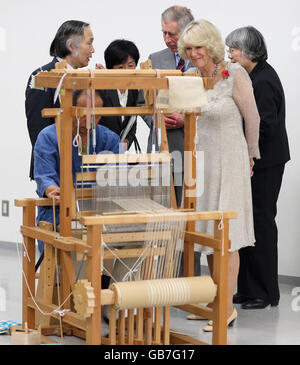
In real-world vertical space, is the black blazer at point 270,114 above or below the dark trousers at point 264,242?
above

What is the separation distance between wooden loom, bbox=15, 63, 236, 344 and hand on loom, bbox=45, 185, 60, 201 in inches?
2.0

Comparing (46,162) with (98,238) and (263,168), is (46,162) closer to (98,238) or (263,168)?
(98,238)

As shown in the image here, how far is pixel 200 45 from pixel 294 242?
1915mm

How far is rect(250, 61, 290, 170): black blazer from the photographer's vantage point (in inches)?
184

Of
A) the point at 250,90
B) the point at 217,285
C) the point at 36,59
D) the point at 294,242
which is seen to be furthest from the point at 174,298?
the point at 36,59

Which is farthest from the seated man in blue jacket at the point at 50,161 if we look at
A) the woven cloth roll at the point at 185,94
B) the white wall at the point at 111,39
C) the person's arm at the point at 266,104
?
the white wall at the point at 111,39

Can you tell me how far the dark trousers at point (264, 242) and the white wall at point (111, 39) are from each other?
560mm

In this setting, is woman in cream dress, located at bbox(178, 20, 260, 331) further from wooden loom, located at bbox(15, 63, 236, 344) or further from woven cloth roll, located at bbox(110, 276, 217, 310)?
woven cloth roll, located at bbox(110, 276, 217, 310)

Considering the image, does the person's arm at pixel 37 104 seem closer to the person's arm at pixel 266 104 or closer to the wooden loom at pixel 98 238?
the wooden loom at pixel 98 238

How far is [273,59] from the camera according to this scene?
539 centimetres

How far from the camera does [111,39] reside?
6168 millimetres

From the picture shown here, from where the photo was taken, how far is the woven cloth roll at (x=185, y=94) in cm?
367

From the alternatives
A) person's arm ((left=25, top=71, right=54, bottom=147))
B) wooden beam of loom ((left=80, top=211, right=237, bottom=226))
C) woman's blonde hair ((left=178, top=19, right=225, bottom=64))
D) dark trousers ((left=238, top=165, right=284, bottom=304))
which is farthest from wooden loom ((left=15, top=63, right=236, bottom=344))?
dark trousers ((left=238, top=165, right=284, bottom=304))
